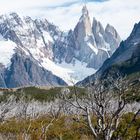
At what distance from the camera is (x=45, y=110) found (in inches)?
7717

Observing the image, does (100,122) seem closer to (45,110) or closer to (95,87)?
(95,87)

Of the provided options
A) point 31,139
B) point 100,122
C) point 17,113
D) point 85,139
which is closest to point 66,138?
point 85,139

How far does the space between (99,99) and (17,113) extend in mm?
153009

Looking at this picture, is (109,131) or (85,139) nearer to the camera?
(109,131)

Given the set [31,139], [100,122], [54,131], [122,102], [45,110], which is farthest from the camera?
[45,110]

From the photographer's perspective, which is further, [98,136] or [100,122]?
[100,122]

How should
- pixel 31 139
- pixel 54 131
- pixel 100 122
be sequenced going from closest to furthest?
pixel 100 122, pixel 31 139, pixel 54 131

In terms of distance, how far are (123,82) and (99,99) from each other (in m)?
1.60

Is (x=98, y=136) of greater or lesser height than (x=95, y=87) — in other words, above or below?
below

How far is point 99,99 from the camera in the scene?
1789 centimetres

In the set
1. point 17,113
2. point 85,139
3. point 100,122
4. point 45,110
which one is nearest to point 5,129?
point 85,139

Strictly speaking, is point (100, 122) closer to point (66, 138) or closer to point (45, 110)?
point (66, 138)

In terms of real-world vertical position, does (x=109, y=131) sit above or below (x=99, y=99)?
below

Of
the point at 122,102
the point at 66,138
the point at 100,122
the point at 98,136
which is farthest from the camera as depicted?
the point at 66,138
